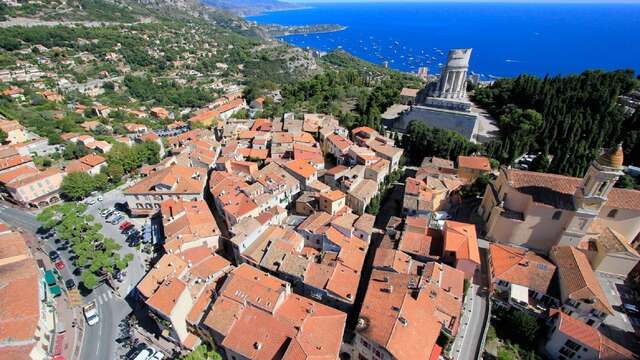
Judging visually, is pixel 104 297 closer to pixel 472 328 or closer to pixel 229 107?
pixel 472 328

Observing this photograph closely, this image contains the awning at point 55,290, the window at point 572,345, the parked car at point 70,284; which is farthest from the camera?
the parked car at point 70,284

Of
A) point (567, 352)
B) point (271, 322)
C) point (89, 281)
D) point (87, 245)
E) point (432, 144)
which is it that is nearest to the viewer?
point (271, 322)

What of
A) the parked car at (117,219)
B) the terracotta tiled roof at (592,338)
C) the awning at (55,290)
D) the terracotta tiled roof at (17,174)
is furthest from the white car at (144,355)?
the terracotta tiled roof at (17,174)

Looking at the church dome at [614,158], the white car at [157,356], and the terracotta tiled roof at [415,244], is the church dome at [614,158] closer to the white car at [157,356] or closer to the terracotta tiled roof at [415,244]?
the terracotta tiled roof at [415,244]

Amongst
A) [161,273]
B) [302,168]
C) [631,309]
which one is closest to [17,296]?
[161,273]

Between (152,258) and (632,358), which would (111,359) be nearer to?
(152,258)

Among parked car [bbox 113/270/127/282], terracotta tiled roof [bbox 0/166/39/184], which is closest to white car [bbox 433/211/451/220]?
parked car [bbox 113/270/127/282]
